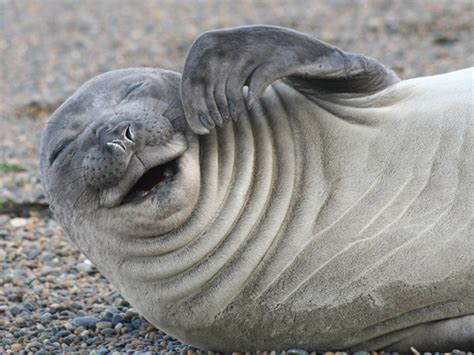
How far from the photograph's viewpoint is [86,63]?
11.6m

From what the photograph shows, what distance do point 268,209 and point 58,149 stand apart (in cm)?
83

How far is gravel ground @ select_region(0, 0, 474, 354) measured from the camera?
4879mm

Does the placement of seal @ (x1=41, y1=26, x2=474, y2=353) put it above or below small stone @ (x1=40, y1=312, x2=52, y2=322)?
above

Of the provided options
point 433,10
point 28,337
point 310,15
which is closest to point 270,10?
point 310,15

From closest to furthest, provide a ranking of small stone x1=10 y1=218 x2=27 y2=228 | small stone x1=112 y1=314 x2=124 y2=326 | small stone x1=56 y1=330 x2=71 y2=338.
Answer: small stone x1=56 y1=330 x2=71 y2=338 < small stone x1=112 y1=314 x2=124 y2=326 < small stone x1=10 y1=218 x2=27 y2=228

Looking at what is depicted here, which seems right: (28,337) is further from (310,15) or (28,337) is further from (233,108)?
(310,15)

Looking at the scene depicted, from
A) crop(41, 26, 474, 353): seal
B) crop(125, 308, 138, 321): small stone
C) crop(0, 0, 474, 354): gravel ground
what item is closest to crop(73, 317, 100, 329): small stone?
crop(0, 0, 474, 354): gravel ground

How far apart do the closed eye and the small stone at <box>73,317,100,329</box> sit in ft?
3.03

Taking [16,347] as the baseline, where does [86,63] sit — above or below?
above

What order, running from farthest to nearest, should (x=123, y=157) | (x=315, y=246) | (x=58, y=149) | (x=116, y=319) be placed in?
(x=116, y=319)
(x=58, y=149)
(x=315, y=246)
(x=123, y=157)

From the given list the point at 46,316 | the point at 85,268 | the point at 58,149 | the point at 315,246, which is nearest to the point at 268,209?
the point at 315,246

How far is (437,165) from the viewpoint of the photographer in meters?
4.10

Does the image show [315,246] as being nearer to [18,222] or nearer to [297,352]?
[297,352]

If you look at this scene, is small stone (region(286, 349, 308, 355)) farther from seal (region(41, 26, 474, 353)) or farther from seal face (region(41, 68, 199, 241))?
seal face (region(41, 68, 199, 241))
